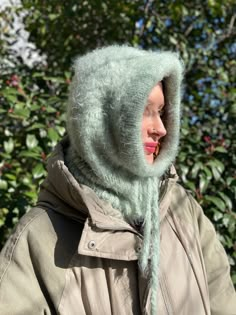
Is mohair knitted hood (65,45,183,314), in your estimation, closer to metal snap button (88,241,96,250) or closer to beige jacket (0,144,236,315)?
beige jacket (0,144,236,315)

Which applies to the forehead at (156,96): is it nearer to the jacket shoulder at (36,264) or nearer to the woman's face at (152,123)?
the woman's face at (152,123)

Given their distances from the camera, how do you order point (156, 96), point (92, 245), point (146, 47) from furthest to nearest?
point (146, 47) < point (156, 96) < point (92, 245)

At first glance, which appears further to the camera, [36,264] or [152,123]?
[152,123]

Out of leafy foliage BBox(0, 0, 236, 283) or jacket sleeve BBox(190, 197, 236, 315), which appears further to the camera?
leafy foliage BBox(0, 0, 236, 283)

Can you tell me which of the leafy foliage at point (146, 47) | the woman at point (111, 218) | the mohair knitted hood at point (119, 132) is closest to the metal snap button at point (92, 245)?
the woman at point (111, 218)

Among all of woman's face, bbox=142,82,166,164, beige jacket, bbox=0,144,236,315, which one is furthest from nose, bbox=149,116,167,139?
beige jacket, bbox=0,144,236,315

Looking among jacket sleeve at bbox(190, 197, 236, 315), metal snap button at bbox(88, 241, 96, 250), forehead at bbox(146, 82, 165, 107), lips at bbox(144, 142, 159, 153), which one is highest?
forehead at bbox(146, 82, 165, 107)

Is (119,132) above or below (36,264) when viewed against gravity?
above

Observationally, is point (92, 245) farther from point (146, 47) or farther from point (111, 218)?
point (146, 47)

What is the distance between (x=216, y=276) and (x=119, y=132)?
0.63 meters

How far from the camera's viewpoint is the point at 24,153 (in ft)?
9.38

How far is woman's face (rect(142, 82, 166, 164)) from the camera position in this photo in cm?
167

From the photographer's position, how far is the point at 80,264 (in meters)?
1.56

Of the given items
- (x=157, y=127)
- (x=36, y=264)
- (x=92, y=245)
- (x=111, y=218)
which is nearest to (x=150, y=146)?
(x=157, y=127)
